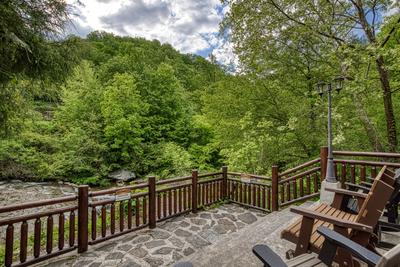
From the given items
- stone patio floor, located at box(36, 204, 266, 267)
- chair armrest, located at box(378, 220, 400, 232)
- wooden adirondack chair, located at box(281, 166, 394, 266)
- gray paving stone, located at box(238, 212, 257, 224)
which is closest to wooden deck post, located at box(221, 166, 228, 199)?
stone patio floor, located at box(36, 204, 266, 267)

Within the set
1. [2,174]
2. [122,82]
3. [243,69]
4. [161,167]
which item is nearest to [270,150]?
[243,69]

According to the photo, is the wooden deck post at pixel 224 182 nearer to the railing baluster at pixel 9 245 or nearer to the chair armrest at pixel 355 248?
the railing baluster at pixel 9 245

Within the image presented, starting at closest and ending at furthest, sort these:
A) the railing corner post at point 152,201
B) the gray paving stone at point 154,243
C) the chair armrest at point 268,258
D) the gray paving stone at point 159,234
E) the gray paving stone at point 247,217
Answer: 1. the chair armrest at point 268,258
2. the gray paving stone at point 154,243
3. the gray paving stone at point 159,234
4. the railing corner post at point 152,201
5. the gray paving stone at point 247,217

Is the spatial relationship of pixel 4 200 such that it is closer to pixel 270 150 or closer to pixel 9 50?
pixel 9 50

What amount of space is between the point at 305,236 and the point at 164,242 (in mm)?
2774

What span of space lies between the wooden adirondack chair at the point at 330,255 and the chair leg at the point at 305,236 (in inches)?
3.7

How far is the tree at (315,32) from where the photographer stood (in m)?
6.05

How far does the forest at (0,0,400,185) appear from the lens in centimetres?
326

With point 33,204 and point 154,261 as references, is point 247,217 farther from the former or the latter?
point 33,204

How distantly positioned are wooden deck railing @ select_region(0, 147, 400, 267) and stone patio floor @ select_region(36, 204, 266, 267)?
0.47ft

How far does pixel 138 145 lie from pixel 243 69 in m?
6.74

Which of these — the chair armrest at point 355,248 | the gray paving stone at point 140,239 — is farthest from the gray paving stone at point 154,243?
the chair armrest at point 355,248

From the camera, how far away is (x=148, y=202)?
182 inches

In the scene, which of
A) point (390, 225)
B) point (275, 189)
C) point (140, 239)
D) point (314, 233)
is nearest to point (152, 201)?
point (140, 239)
